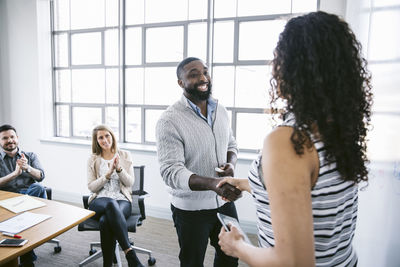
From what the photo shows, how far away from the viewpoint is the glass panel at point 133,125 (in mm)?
3854

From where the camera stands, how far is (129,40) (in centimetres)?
376

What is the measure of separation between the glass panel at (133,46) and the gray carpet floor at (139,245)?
7.13 feet

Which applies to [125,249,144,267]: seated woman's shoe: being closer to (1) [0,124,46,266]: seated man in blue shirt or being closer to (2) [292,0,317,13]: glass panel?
(1) [0,124,46,266]: seated man in blue shirt

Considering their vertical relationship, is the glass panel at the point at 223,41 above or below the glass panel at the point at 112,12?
below

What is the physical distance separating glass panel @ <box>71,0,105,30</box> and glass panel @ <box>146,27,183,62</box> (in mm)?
803

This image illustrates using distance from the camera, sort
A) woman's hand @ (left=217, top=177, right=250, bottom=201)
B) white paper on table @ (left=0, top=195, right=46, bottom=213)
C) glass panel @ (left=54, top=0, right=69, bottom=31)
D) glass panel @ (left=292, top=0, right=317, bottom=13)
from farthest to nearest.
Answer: glass panel @ (left=54, top=0, right=69, bottom=31) < glass panel @ (left=292, top=0, right=317, bottom=13) < white paper on table @ (left=0, top=195, right=46, bottom=213) < woman's hand @ (left=217, top=177, right=250, bottom=201)

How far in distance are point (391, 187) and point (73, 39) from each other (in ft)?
14.3

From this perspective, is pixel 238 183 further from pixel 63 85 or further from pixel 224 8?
pixel 63 85

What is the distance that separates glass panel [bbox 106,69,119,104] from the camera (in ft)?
12.6

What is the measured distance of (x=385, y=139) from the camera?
45.6 inches

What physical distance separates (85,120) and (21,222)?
2.78m

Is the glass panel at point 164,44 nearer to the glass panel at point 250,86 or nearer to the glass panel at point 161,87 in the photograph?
the glass panel at point 161,87

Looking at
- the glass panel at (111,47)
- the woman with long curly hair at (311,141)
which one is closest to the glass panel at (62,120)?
the glass panel at (111,47)

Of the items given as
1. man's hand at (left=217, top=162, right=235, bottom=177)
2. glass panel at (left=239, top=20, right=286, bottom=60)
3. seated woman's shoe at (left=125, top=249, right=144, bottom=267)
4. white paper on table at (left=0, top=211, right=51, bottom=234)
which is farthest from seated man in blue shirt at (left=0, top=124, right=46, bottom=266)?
glass panel at (left=239, top=20, right=286, bottom=60)
